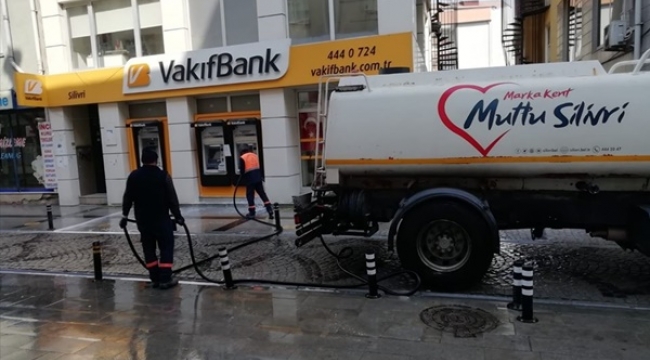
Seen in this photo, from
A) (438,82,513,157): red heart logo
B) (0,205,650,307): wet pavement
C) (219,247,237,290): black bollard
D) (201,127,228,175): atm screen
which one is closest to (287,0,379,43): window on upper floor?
(201,127,228,175): atm screen

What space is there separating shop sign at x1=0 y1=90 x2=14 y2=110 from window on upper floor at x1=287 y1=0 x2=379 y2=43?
9281 millimetres

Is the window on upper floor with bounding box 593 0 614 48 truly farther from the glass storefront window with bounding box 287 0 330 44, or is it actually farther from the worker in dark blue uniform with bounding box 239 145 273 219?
the worker in dark blue uniform with bounding box 239 145 273 219

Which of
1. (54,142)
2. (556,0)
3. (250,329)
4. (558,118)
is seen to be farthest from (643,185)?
(54,142)

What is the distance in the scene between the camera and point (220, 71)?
13031 mm

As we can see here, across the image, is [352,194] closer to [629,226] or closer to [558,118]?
[558,118]

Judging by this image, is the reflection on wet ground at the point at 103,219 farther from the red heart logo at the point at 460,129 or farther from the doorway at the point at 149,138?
the red heart logo at the point at 460,129

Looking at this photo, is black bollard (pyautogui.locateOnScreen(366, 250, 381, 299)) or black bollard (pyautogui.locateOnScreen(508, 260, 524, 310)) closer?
black bollard (pyautogui.locateOnScreen(508, 260, 524, 310))

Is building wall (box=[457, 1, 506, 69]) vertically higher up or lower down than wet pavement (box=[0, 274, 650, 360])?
higher up

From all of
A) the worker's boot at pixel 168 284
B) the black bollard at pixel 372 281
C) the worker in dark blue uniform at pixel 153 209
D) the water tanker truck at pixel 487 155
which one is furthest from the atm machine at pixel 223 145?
the black bollard at pixel 372 281

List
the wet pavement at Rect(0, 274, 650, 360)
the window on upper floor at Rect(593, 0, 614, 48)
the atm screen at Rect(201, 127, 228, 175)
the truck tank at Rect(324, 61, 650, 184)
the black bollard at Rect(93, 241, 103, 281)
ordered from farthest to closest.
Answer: the atm screen at Rect(201, 127, 228, 175), the window on upper floor at Rect(593, 0, 614, 48), the black bollard at Rect(93, 241, 103, 281), the truck tank at Rect(324, 61, 650, 184), the wet pavement at Rect(0, 274, 650, 360)

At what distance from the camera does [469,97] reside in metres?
5.86

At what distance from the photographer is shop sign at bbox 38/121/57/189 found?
15594mm

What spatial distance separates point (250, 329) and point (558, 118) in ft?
13.3

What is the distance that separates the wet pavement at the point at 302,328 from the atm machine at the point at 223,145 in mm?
7455
